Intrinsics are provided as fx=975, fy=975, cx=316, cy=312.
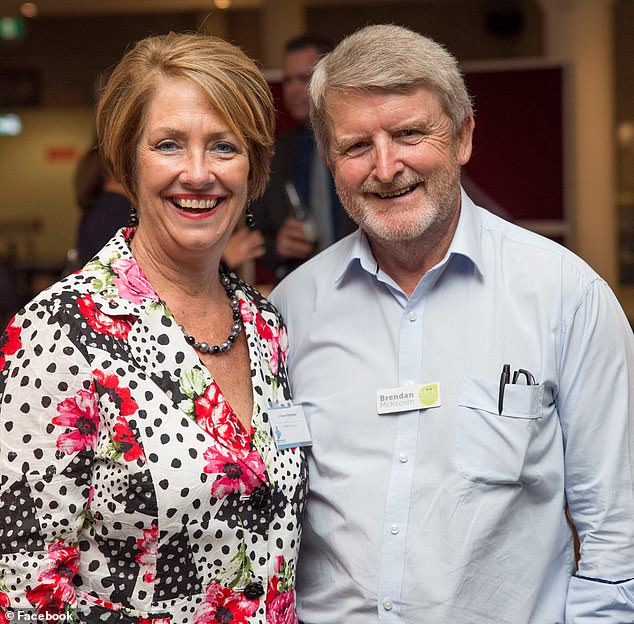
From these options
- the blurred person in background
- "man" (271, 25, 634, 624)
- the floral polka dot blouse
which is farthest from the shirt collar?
the blurred person in background

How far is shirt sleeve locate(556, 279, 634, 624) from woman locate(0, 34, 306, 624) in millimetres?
578

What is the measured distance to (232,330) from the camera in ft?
6.82

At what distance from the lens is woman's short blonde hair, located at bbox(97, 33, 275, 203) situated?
6.33ft

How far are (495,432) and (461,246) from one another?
393 millimetres

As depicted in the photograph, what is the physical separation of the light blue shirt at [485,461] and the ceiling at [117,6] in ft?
23.2

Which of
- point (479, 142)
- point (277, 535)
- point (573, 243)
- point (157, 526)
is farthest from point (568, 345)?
point (573, 243)

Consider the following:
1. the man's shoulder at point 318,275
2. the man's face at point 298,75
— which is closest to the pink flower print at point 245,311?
the man's shoulder at point 318,275

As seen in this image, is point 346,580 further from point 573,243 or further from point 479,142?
point 573,243

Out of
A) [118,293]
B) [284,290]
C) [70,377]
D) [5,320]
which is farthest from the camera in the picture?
[5,320]

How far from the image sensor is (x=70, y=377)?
1724 millimetres

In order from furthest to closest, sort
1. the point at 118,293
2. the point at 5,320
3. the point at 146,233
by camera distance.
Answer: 1. the point at 5,320
2. the point at 146,233
3. the point at 118,293

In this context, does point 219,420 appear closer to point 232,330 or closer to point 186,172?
point 232,330

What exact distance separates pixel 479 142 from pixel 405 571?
4329mm

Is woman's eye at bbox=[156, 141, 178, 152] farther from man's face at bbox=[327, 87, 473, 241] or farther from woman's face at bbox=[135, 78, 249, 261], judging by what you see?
man's face at bbox=[327, 87, 473, 241]
